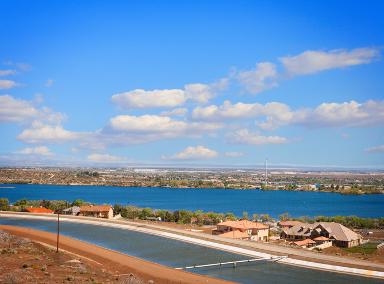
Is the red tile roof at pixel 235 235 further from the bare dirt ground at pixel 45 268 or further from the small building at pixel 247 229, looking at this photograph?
the bare dirt ground at pixel 45 268

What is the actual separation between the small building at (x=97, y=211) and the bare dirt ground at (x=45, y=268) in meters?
32.8

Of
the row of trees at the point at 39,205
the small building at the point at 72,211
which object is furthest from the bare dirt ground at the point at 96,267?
the row of trees at the point at 39,205

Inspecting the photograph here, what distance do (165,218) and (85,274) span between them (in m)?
44.2

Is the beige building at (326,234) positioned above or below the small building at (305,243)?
above

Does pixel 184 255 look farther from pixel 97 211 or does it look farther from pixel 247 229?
pixel 97 211

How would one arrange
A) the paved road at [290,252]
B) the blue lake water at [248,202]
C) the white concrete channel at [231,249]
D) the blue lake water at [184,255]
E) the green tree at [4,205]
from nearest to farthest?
the blue lake water at [184,255] → the white concrete channel at [231,249] → the paved road at [290,252] → the green tree at [4,205] → the blue lake water at [248,202]

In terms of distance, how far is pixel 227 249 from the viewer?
49.9 metres

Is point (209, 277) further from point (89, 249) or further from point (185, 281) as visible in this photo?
point (89, 249)

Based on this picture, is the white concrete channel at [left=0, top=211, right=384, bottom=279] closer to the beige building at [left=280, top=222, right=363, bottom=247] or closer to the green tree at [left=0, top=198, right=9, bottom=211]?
the green tree at [left=0, top=198, right=9, bottom=211]

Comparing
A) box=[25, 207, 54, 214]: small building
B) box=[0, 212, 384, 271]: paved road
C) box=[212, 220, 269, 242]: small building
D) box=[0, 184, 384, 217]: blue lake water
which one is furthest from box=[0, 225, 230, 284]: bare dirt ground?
box=[0, 184, 384, 217]: blue lake water

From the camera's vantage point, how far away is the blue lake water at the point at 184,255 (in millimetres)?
38156

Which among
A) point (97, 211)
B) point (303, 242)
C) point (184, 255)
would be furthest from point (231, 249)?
point (97, 211)

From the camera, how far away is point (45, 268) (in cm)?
3353

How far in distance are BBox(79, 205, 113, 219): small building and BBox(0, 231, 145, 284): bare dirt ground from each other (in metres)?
32.8
